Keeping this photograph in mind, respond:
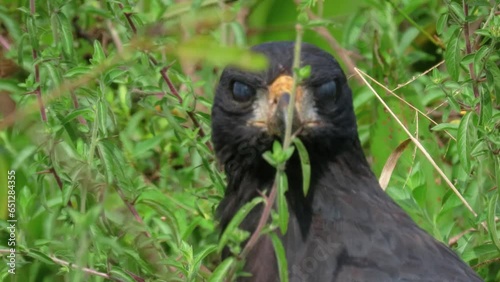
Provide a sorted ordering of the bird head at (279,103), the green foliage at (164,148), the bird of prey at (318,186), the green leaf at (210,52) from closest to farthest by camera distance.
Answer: the green leaf at (210,52)
the green foliage at (164,148)
the bird of prey at (318,186)
the bird head at (279,103)

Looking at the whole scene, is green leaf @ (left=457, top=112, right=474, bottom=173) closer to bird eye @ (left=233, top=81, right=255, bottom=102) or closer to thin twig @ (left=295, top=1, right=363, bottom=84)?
bird eye @ (left=233, top=81, right=255, bottom=102)

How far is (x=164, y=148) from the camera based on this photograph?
4801 millimetres

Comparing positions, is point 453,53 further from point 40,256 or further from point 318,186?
point 40,256

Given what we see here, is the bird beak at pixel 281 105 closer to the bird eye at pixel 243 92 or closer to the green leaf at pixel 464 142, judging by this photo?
the bird eye at pixel 243 92

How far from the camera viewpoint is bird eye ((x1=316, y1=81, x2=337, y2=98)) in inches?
128

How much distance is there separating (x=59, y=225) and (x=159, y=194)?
90 centimetres

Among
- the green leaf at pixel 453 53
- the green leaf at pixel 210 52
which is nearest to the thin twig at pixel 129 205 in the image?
the green leaf at pixel 453 53

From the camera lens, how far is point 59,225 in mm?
3383

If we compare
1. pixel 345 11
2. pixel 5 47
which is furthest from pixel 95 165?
pixel 345 11

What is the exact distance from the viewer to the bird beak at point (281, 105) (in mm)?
3029

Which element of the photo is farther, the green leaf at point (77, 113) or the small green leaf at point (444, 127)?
the small green leaf at point (444, 127)

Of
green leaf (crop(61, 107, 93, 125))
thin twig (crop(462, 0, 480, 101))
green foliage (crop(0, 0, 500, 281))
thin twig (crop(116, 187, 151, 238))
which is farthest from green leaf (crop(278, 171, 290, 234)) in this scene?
thin twig (crop(462, 0, 480, 101))

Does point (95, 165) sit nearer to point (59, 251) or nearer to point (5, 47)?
point (59, 251)

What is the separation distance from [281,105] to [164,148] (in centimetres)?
182
